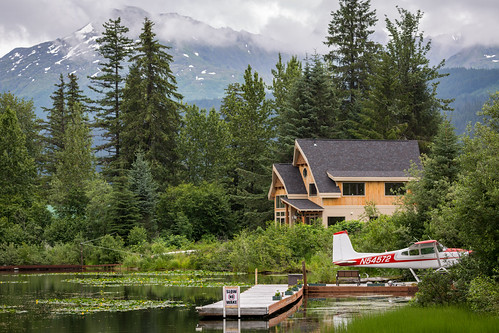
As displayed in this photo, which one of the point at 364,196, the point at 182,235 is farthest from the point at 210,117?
the point at 364,196

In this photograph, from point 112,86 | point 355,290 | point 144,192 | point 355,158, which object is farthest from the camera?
point 112,86

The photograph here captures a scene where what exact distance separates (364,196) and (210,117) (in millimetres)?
24748

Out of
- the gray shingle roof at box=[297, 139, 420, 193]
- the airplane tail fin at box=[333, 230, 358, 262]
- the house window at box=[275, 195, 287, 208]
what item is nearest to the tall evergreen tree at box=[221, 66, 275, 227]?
the house window at box=[275, 195, 287, 208]

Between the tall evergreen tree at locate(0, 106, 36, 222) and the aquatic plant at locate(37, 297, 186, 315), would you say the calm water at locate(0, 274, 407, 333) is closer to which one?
the aquatic plant at locate(37, 297, 186, 315)

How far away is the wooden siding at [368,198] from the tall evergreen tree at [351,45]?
22.7 m

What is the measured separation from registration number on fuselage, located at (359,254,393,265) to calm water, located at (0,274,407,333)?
9.72 ft

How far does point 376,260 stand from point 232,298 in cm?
998

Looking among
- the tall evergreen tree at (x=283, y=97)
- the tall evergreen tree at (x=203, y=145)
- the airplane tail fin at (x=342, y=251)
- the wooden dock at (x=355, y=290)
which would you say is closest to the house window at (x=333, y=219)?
the tall evergreen tree at (x=283, y=97)

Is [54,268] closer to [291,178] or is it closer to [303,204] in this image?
[303,204]

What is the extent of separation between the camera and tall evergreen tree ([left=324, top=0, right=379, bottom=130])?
7306 cm

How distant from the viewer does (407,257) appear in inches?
1194

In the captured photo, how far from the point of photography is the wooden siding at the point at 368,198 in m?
50.9

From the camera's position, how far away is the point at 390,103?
65.6m

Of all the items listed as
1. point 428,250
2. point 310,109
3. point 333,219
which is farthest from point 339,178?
point 428,250
